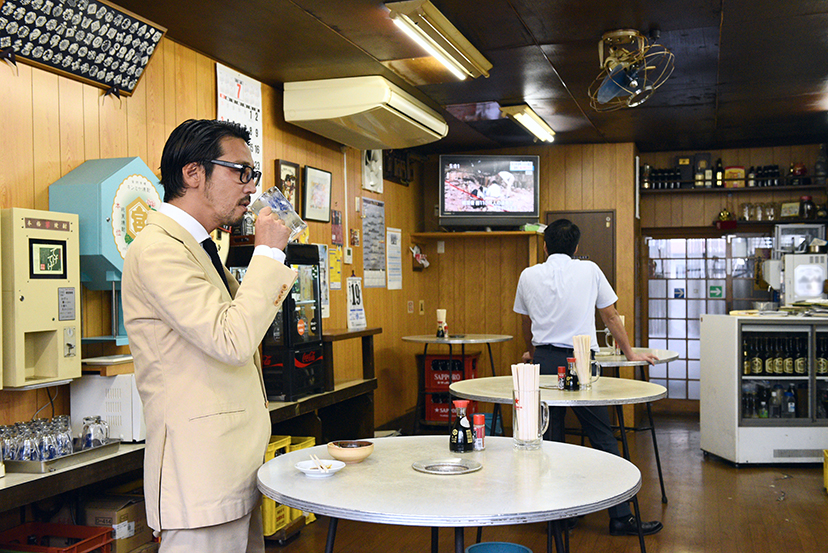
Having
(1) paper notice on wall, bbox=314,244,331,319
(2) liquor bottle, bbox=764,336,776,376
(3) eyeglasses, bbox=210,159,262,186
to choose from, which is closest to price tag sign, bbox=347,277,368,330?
(1) paper notice on wall, bbox=314,244,331,319

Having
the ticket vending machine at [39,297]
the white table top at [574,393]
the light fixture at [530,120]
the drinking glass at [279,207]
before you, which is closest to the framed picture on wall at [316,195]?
the light fixture at [530,120]

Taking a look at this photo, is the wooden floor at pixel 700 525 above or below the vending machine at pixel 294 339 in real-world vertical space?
below

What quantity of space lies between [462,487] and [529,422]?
0.52 metres

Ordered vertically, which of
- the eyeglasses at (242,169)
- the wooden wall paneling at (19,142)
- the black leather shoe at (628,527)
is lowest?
the black leather shoe at (628,527)

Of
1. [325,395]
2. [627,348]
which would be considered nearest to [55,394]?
[325,395]

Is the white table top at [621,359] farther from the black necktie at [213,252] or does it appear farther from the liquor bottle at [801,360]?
the black necktie at [213,252]

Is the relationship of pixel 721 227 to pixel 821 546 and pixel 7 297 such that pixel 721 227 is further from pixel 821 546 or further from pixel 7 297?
pixel 7 297

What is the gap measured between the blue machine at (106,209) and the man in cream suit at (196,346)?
1.30m

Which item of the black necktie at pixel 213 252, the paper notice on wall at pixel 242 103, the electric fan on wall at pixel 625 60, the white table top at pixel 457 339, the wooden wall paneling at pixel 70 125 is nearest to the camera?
the black necktie at pixel 213 252

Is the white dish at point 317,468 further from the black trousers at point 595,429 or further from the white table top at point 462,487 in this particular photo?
the black trousers at point 595,429

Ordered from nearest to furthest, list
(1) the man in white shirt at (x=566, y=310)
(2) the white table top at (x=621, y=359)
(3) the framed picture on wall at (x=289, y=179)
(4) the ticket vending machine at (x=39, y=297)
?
(4) the ticket vending machine at (x=39, y=297) → (1) the man in white shirt at (x=566, y=310) → (2) the white table top at (x=621, y=359) → (3) the framed picture on wall at (x=289, y=179)

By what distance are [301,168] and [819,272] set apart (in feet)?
15.5

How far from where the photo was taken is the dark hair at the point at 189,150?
5.75ft

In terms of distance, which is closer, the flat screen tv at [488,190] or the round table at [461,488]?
the round table at [461,488]
